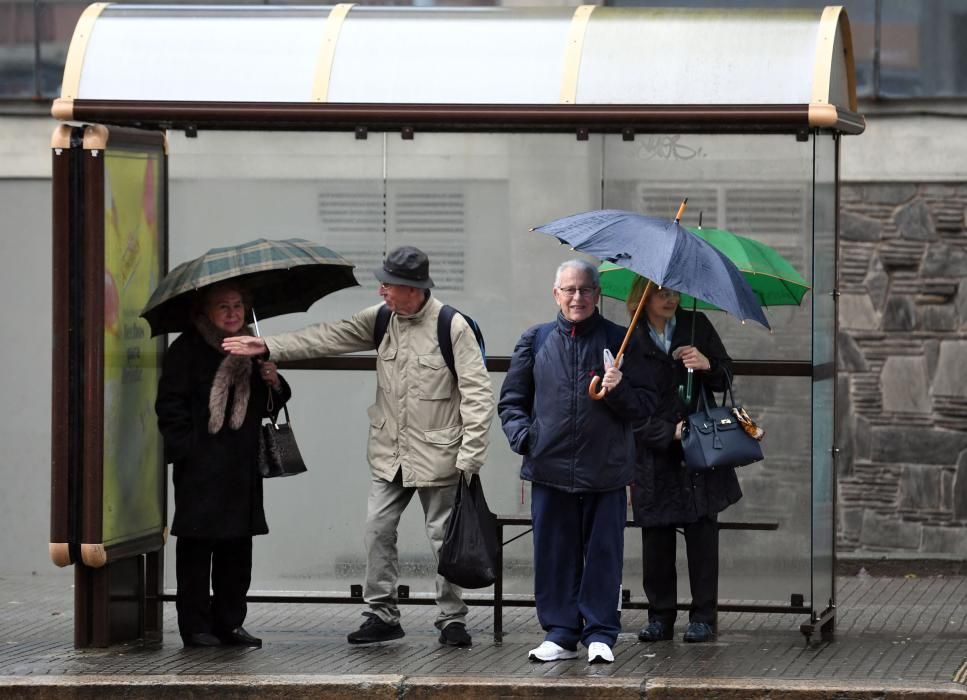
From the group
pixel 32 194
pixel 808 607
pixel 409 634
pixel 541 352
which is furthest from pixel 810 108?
pixel 32 194

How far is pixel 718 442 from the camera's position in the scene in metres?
7.88

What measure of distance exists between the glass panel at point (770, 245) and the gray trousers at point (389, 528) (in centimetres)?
129

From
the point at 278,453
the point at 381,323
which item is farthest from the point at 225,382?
the point at 381,323

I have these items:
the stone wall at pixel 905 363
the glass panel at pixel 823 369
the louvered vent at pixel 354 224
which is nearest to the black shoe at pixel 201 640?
the louvered vent at pixel 354 224

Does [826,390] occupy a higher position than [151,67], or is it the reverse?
[151,67]

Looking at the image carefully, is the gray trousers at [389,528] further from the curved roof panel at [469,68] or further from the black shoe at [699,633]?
the curved roof panel at [469,68]

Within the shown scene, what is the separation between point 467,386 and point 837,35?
230 cm

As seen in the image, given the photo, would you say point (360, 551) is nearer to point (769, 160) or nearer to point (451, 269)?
point (451, 269)

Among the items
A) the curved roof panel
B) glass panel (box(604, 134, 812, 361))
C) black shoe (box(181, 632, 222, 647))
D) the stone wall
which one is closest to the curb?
black shoe (box(181, 632, 222, 647))

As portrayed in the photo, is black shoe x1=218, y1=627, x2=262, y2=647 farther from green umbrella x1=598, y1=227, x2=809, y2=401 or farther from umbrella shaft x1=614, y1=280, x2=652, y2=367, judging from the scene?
green umbrella x1=598, y1=227, x2=809, y2=401

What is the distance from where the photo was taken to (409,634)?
27.5ft

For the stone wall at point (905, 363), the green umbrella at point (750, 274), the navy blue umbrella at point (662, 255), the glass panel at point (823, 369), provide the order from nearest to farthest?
the navy blue umbrella at point (662, 255)
the green umbrella at point (750, 274)
the glass panel at point (823, 369)
the stone wall at point (905, 363)

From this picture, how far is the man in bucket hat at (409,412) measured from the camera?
7.80 metres

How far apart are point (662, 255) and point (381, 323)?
4.59 ft
